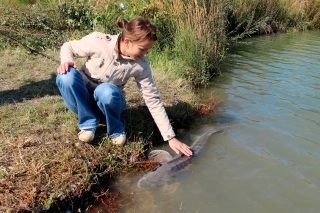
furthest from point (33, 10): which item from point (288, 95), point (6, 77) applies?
point (288, 95)

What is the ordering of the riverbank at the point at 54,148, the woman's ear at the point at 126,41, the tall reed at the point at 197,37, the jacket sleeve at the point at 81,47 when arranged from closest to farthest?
the riverbank at the point at 54,148 < the woman's ear at the point at 126,41 < the jacket sleeve at the point at 81,47 < the tall reed at the point at 197,37

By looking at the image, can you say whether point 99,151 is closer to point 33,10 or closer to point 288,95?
point 288,95

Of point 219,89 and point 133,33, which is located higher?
point 133,33

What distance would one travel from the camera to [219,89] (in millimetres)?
6723

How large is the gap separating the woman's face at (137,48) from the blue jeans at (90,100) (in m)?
0.40

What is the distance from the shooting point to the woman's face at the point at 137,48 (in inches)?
125

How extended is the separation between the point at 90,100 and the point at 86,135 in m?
0.39

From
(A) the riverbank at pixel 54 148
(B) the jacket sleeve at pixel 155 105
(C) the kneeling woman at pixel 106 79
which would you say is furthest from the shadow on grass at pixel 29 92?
(B) the jacket sleeve at pixel 155 105

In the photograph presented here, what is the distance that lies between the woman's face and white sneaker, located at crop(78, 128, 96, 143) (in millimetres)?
921

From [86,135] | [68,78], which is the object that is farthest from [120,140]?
[68,78]

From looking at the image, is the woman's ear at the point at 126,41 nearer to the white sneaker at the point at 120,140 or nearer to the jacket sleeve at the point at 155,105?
the jacket sleeve at the point at 155,105

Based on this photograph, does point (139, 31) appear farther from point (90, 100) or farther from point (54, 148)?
point (54, 148)

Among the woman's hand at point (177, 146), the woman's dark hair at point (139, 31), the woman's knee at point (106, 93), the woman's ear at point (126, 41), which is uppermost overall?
the woman's dark hair at point (139, 31)

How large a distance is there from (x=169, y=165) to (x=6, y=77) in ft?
10.6
